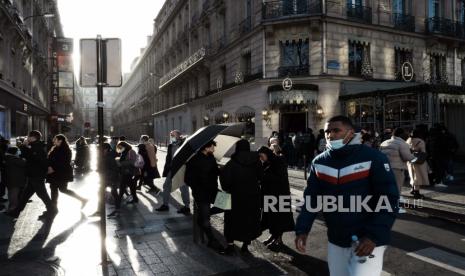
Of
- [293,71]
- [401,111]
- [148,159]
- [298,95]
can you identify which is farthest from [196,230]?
[293,71]

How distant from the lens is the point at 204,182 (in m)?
5.44

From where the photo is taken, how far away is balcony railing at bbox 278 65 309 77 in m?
20.5

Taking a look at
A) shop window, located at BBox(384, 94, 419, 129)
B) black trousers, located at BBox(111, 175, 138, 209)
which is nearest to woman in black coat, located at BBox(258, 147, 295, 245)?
black trousers, located at BBox(111, 175, 138, 209)

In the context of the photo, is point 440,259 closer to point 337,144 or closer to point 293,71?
point 337,144

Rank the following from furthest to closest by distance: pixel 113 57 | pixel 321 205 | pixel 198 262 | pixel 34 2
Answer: pixel 34 2 < pixel 198 262 < pixel 113 57 < pixel 321 205

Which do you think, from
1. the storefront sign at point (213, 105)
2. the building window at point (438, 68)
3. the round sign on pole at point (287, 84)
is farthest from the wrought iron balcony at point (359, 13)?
the storefront sign at point (213, 105)

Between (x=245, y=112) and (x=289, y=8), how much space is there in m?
6.74

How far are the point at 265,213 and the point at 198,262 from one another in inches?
51.5

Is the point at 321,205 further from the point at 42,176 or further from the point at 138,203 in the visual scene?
the point at 138,203

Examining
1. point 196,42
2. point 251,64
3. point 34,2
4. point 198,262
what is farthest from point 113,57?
point 196,42

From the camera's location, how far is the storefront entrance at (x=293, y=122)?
2083 cm

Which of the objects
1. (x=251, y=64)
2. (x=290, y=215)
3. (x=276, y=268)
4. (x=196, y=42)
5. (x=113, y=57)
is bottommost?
(x=276, y=268)

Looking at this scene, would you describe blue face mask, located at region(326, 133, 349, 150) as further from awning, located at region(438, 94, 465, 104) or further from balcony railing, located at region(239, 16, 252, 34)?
balcony railing, located at region(239, 16, 252, 34)

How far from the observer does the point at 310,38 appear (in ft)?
66.6
